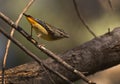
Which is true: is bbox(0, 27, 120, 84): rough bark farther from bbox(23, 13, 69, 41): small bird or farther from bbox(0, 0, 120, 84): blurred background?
bbox(0, 0, 120, 84): blurred background

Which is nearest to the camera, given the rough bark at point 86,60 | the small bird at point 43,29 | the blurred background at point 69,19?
the small bird at point 43,29

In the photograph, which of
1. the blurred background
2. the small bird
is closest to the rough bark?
the small bird

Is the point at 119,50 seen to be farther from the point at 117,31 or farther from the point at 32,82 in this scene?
the point at 32,82

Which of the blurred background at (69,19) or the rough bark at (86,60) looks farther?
the blurred background at (69,19)

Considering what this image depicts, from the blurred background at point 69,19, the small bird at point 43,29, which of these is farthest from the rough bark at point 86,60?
the blurred background at point 69,19

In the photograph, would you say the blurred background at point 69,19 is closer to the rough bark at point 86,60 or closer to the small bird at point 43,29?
the rough bark at point 86,60

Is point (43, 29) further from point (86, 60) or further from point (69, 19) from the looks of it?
point (69, 19)

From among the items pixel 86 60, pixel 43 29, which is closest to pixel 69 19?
pixel 86 60

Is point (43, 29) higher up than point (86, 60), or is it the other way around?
point (43, 29)
